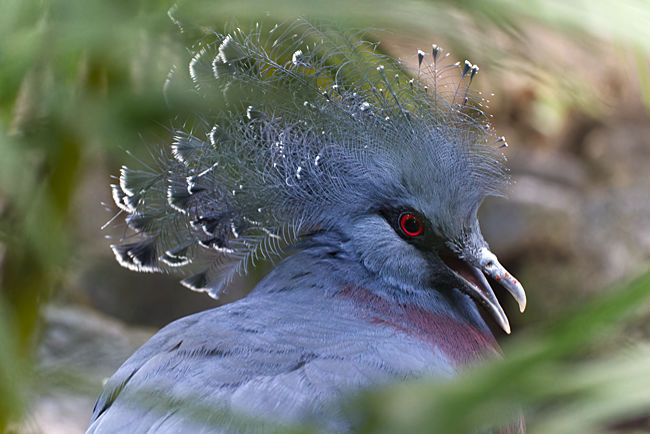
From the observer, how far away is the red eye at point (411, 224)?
1445mm

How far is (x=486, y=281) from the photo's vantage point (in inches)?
56.7

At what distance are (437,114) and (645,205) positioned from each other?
285 cm

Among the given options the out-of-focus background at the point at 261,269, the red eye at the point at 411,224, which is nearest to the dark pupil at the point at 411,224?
the red eye at the point at 411,224

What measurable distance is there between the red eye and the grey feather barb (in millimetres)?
59

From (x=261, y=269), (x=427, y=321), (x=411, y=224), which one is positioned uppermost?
(x=411, y=224)

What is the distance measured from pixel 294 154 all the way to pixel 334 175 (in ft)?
0.32

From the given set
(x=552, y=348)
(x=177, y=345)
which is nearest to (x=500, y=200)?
(x=177, y=345)

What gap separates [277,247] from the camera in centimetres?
151

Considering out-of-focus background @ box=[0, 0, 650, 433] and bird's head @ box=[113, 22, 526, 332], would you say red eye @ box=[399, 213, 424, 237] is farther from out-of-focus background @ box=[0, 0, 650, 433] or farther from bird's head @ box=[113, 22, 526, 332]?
out-of-focus background @ box=[0, 0, 650, 433]

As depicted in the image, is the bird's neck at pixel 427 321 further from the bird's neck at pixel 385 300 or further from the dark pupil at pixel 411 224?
the dark pupil at pixel 411 224

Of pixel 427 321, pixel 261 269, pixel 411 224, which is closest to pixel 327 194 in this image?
pixel 411 224

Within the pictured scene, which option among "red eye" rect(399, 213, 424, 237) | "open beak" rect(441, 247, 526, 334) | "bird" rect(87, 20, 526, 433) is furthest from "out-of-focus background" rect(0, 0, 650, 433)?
"red eye" rect(399, 213, 424, 237)

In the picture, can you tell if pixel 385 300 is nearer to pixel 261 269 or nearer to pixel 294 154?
pixel 294 154

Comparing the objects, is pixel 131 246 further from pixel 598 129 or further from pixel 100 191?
pixel 598 129
